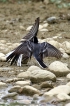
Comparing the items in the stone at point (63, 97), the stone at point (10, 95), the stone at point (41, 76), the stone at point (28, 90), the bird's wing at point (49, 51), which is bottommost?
the stone at point (63, 97)

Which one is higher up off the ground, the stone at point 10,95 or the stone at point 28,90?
the stone at point 28,90

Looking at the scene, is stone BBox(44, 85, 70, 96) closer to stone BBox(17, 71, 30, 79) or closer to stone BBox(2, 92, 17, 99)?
stone BBox(2, 92, 17, 99)

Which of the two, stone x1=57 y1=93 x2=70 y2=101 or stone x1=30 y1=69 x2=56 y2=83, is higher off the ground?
stone x1=30 y1=69 x2=56 y2=83

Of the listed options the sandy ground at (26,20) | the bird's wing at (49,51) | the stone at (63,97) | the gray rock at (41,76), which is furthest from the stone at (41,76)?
the sandy ground at (26,20)

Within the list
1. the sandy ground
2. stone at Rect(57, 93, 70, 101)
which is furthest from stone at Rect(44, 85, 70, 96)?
the sandy ground

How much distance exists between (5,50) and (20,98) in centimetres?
268

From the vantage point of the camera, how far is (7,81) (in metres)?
5.89

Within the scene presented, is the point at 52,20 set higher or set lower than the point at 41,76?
higher

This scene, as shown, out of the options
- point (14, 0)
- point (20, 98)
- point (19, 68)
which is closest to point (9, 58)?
point (19, 68)

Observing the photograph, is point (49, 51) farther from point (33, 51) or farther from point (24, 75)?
point (24, 75)

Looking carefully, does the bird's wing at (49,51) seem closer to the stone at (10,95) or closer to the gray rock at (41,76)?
the gray rock at (41,76)

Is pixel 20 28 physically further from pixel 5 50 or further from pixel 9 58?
pixel 9 58

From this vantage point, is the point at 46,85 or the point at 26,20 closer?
the point at 46,85

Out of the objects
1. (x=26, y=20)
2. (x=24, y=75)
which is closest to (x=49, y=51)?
(x=24, y=75)
